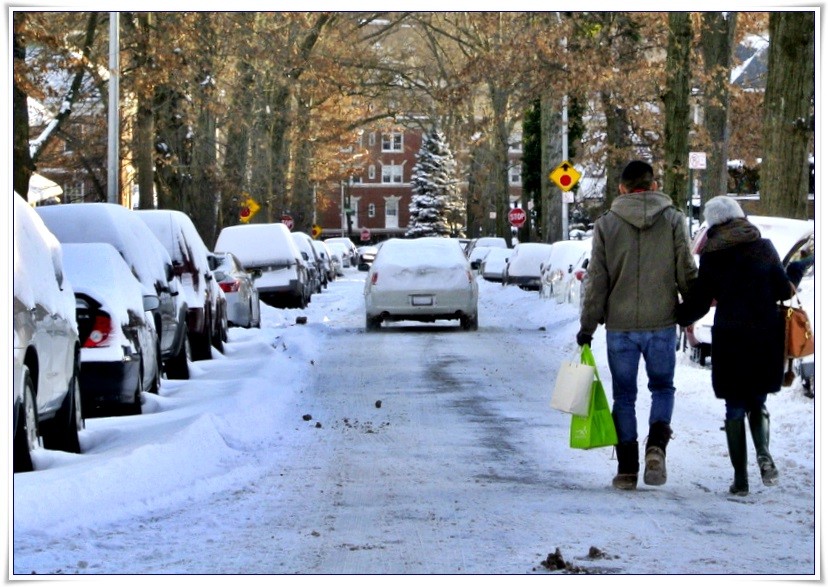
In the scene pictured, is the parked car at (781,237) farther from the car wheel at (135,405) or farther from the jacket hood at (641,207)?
the jacket hood at (641,207)

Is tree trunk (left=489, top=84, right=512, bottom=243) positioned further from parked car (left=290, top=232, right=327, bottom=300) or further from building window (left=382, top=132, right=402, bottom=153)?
building window (left=382, top=132, right=402, bottom=153)

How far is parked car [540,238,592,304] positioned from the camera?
2911cm

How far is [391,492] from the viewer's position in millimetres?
9039

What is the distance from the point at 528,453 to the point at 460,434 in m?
1.15

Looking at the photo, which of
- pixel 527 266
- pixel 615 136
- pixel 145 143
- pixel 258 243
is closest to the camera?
pixel 258 243

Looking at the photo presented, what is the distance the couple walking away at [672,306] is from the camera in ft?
29.9

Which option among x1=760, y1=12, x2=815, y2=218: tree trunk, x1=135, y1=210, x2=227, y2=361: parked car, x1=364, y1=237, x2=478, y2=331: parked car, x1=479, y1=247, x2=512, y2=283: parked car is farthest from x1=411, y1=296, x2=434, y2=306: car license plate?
x1=479, y1=247, x2=512, y2=283: parked car

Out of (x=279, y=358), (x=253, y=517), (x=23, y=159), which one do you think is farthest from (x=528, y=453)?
(x=23, y=159)

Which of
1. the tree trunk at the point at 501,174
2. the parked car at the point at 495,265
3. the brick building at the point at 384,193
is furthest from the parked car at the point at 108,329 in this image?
the brick building at the point at 384,193

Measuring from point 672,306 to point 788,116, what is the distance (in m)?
10.2

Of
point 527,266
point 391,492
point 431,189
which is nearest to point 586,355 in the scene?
point 391,492

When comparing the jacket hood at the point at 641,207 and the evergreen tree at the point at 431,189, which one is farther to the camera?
the evergreen tree at the point at 431,189

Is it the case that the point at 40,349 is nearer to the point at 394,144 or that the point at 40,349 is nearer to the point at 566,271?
the point at 566,271

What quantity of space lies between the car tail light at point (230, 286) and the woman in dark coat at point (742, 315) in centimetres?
1498
